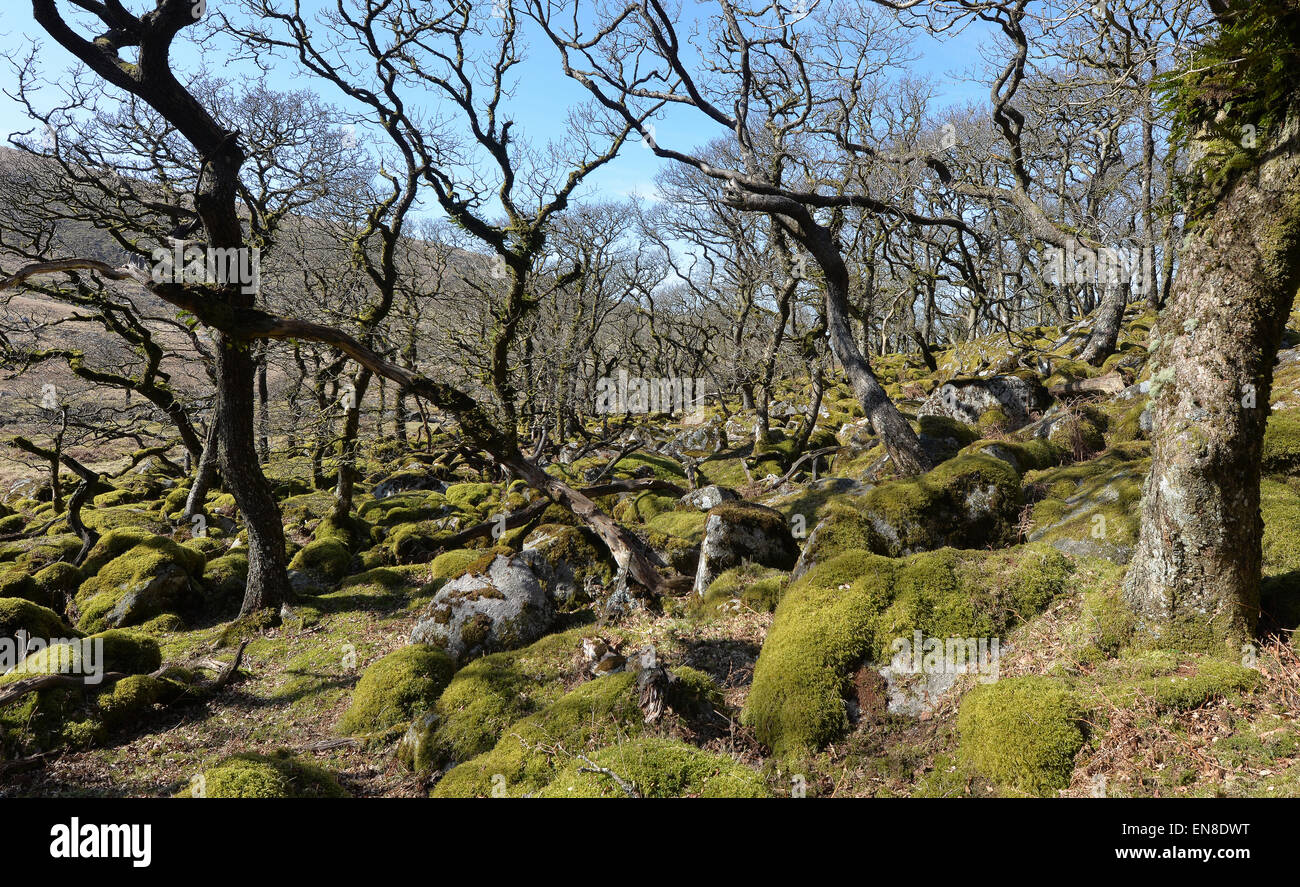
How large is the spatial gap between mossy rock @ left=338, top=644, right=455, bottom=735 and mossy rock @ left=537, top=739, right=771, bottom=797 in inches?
142

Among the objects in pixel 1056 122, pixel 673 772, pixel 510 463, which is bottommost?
pixel 673 772

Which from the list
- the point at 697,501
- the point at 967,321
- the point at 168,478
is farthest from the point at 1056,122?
the point at 168,478

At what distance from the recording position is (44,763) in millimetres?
6152

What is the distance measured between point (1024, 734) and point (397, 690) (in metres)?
6.24

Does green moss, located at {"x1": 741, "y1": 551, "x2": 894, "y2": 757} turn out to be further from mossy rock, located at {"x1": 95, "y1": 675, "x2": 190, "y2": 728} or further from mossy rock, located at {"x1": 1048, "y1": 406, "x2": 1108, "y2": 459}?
mossy rock, located at {"x1": 95, "y1": 675, "x2": 190, "y2": 728}

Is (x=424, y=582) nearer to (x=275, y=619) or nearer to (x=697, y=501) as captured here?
(x=275, y=619)

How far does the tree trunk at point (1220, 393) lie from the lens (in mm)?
3592

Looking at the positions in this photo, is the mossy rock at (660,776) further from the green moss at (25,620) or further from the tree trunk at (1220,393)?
the green moss at (25,620)

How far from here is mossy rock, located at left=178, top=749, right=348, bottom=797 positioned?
13.3 ft

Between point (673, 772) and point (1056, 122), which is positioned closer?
point (673, 772)

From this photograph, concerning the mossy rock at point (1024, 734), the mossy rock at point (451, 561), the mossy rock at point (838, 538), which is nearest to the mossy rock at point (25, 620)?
the mossy rock at point (451, 561)

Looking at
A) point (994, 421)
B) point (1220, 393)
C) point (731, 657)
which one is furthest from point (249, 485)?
point (994, 421)

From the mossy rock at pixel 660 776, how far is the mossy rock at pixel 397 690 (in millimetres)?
3617
